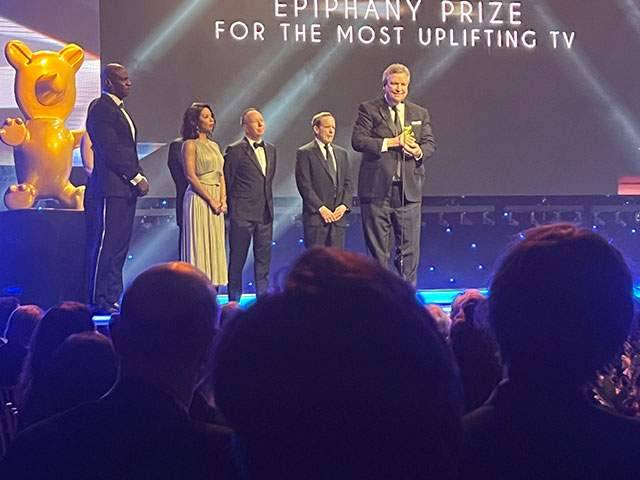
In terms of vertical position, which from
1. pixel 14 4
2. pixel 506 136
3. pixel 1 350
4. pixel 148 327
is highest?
pixel 14 4

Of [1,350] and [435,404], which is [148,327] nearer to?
[435,404]

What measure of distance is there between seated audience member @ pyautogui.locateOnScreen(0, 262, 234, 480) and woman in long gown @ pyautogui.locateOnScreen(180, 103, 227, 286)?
5305mm

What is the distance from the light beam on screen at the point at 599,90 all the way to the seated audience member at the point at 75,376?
8787mm

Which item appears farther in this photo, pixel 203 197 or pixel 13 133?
pixel 13 133

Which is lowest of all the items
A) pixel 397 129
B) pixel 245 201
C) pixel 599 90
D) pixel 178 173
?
pixel 245 201

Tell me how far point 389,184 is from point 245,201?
112 centimetres

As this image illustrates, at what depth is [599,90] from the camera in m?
10.3

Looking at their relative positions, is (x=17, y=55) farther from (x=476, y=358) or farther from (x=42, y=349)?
(x=476, y=358)

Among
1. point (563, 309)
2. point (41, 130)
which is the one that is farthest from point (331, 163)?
point (563, 309)

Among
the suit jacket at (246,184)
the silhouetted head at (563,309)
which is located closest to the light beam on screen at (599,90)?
the suit jacket at (246,184)

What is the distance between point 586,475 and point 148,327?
2.48 ft

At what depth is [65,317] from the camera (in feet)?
9.00

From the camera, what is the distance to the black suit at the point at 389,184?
6.90m

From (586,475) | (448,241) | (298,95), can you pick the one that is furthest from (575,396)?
→ (298,95)
